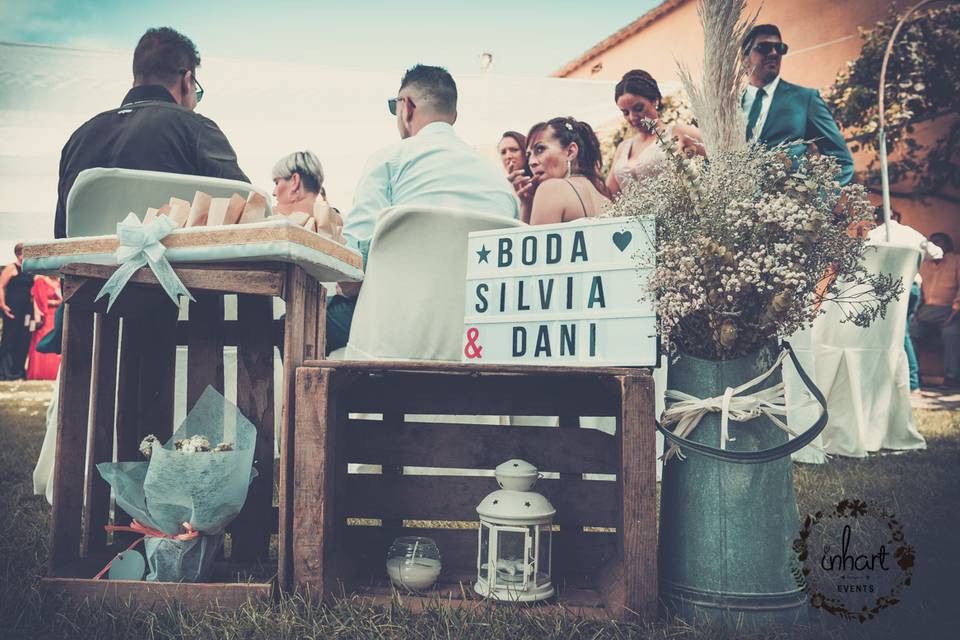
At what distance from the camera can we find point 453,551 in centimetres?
185

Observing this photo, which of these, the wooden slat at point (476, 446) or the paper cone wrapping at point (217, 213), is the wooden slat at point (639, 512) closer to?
the wooden slat at point (476, 446)

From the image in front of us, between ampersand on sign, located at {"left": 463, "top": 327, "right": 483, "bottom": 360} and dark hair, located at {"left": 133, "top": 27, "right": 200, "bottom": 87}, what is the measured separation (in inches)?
62.5

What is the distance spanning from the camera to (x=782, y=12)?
866 cm

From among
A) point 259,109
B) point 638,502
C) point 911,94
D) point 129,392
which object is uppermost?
point 911,94

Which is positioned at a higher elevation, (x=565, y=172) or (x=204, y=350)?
(x=565, y=172)

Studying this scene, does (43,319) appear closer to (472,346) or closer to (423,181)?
(423,181)

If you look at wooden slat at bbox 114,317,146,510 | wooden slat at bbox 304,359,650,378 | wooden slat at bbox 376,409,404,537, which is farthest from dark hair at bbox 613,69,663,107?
wooden slat at bbox 114,317,146,510

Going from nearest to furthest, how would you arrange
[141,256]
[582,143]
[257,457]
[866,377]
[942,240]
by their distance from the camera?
[141,256], [257,457], [582,143], [866,377], [942,240]

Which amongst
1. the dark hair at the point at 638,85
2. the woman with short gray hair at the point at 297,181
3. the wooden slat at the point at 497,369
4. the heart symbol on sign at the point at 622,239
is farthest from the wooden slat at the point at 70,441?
the dark hair at the point at 638,85

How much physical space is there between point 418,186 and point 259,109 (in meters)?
3.75

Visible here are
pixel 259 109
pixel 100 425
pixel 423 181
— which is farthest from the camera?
pixel 259 109

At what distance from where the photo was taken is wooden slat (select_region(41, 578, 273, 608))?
5.07 feet

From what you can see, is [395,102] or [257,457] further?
[395,102]

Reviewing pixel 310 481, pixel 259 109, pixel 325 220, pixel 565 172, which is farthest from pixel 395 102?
pixel 259 109
